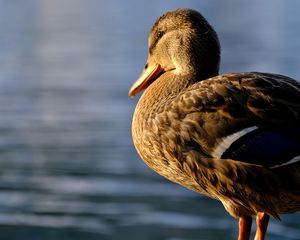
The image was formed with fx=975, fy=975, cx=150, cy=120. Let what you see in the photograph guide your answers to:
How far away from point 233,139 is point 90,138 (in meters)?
8.03

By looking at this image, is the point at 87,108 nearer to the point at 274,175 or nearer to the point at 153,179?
the point at 153,179

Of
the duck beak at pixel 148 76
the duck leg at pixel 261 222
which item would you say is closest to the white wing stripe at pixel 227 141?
the duck leg at pixel 261 222

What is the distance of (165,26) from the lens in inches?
267

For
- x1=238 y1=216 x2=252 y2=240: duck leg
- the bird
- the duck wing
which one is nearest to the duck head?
the bird

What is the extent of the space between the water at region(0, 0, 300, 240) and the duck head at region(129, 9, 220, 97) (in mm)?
3062

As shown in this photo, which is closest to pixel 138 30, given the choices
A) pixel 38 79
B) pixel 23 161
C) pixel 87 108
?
pixel 38 79

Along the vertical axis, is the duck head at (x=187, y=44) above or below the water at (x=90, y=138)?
above

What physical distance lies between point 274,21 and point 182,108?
25485mm

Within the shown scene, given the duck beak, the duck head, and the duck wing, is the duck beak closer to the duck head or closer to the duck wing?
the duck head

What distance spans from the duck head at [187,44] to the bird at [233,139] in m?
0.15

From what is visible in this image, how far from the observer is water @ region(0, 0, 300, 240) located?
10.0 meters

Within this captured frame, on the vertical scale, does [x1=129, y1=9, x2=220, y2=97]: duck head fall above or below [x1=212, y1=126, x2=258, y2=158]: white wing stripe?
above

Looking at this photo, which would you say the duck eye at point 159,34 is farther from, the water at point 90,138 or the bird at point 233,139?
the water at point 90,138

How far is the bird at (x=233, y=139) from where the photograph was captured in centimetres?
590
